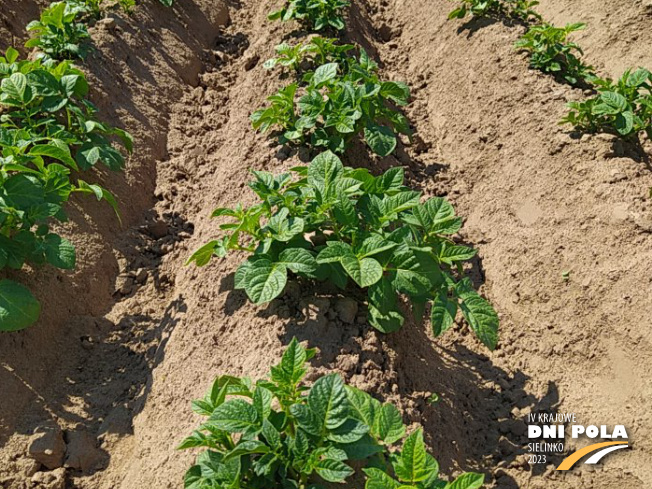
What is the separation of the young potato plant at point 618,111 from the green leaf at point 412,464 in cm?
249

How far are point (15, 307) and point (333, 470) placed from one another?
5.36 ft

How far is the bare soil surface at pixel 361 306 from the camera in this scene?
8.21 feet

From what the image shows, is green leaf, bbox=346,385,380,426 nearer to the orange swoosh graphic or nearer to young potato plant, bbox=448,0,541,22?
the orange swoosh graphic

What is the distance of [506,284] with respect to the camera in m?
3.30

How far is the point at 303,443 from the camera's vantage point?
6.08ft

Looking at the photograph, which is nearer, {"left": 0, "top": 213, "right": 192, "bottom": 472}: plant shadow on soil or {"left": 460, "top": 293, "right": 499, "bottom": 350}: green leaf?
{"left": 460, "top": 293, "right": 499, "bottom": 350}: green leaf

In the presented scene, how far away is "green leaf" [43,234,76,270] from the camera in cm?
277

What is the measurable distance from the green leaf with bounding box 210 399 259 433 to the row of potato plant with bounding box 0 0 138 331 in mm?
1212

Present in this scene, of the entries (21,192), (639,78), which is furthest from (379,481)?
(639,78)

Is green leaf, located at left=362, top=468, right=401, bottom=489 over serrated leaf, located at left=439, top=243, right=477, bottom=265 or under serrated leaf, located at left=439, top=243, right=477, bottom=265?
under

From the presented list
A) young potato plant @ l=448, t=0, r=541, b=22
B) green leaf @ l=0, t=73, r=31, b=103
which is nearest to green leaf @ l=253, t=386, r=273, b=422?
green leaf @ l=0, t=73, r=31, b=103

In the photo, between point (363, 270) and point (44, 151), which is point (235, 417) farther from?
point (44, 151)

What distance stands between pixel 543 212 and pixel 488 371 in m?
1.08

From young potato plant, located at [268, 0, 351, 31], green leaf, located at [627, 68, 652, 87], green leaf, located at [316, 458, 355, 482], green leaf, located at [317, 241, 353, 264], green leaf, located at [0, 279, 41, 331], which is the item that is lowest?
green leaf, located at [316, 458, 355, 482]
